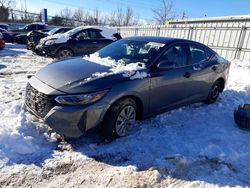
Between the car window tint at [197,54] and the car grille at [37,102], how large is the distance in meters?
3.13

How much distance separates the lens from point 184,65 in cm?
496

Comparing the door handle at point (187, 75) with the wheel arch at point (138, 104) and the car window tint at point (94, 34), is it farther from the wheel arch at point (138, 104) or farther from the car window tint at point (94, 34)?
the car window tint at point (94, 34)

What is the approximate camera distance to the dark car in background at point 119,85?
350 centimetres

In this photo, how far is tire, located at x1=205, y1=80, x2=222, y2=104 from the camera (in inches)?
240

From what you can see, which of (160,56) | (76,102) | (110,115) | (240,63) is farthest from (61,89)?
(240,63)

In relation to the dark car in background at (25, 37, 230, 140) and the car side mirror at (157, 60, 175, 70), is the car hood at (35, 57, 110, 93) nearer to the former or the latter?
the dark car in background at (25, 37, 230, 140)

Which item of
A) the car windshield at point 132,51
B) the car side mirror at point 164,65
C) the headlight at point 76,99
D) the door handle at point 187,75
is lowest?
the headlight at point 76,99

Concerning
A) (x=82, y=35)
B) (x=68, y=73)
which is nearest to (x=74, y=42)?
(x=82, y=35)

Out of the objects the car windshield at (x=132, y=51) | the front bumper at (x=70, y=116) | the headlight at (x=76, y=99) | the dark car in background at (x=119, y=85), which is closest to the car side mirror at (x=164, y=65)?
the dark car in background at (x=119, y=85)

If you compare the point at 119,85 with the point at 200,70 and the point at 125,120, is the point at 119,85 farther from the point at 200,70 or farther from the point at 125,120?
the point at 200,70

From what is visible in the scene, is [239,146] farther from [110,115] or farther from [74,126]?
[74,126]

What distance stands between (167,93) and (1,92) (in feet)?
13.0

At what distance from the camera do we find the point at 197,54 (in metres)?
5.47

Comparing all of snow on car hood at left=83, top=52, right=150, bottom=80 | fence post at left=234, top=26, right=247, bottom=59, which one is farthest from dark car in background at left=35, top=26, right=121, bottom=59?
snow on car hood at left=83, top=52, right=150, bottom=80
